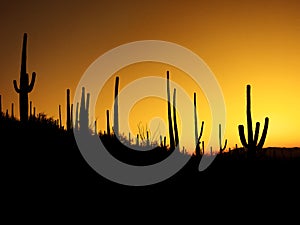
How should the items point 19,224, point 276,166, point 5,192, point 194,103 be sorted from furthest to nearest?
point 194,103 < point 276,166 < point 5,192 < point 19,224

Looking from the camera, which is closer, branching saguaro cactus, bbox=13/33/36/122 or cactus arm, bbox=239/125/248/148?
branching saguaro cactus, bbox=13/33/36/122

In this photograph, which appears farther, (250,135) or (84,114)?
(84,114)

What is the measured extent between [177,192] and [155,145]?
6881 millimetres

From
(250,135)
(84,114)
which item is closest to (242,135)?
(250,135)

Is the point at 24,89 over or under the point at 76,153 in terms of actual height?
over

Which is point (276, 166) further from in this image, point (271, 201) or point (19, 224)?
point (19, 224)

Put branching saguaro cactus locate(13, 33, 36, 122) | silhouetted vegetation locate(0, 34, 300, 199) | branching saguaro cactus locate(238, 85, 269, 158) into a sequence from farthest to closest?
branching saguaro cactus locate(238, 85, 269, 158) < branching saguaro cactus locate(13, 33, 36, 122) < silhouetted vegetation locate(0, 34, 300, 199)

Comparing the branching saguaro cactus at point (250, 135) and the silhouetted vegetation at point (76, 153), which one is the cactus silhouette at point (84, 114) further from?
the branching saguaro cactus at point (250, 135)

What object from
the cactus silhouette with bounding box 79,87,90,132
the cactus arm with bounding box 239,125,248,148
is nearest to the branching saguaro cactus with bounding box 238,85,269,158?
the cactus arm with bounding box 239,125,248,148

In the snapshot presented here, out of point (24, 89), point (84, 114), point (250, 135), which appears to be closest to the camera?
point (24, 89)

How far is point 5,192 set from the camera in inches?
378

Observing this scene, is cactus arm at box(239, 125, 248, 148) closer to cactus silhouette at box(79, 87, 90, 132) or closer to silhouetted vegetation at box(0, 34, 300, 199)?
silhouetted vegetation at box(0, 34, 300, 199)

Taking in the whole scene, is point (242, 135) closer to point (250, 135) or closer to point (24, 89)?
point (250, 135)

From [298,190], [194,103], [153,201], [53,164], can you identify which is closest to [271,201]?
[298,190]
